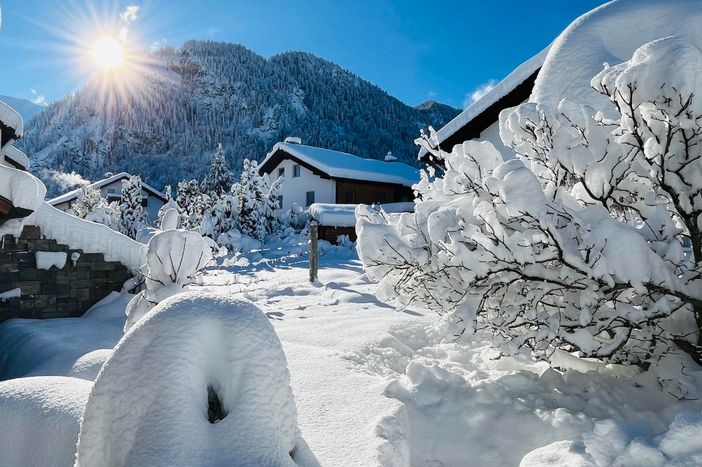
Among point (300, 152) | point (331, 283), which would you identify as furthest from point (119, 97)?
point (331, 283)

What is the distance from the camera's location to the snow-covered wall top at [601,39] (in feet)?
17.9

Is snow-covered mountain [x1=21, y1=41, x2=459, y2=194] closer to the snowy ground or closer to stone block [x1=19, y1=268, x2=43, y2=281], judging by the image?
stone block [x1=19, y1=268, x2=43, y2=281]

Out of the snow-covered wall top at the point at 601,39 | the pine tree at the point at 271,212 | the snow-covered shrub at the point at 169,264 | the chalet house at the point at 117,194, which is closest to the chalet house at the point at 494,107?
the snow-covered wall top at the point at 601,39

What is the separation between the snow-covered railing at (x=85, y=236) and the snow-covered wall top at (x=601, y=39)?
7.49 m

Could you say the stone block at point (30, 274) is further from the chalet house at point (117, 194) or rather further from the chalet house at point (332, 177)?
the chalet house at point (117, 194)

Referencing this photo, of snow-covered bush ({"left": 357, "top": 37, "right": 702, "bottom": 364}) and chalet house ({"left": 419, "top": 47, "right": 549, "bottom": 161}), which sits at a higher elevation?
chalet house ({"left": 419, "top": 47, "right": 549, "bottom": 161})

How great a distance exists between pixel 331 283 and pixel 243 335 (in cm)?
885

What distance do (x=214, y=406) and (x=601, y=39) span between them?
666cm

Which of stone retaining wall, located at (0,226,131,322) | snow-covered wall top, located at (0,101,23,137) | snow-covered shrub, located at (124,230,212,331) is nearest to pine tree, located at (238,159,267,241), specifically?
snow-covered wall top, located at (0,101,23,137)

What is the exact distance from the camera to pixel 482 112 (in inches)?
A: 379

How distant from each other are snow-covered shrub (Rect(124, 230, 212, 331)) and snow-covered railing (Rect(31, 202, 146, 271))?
4039mm

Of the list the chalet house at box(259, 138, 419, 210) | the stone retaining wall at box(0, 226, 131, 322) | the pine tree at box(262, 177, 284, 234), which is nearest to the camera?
the stone retaining wall at box(0, 226, 131, 322)

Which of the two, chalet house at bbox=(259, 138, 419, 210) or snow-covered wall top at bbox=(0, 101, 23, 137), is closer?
snow-covered wall top at bbox=(0, 101, 23, 137)

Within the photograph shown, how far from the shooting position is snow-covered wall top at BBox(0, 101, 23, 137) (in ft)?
29.2
